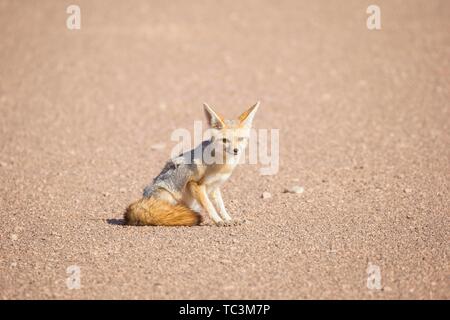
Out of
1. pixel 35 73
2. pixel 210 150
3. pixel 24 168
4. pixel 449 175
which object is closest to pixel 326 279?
pixel 210 150

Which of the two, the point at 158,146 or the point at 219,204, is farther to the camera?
the point at 158,146

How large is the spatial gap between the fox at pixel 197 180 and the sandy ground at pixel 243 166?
20 centimetres

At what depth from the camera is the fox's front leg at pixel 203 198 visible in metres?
6.86

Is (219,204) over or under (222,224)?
over

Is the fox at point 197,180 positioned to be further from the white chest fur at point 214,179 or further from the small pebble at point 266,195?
the small pebble at point 266,195

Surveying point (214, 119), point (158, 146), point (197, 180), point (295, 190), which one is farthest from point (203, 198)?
point (158, 146)

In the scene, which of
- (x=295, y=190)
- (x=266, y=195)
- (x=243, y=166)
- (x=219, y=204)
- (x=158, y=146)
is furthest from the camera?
(x=158, y=146)

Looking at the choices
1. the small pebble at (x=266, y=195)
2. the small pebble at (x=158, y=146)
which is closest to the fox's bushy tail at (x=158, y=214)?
the small pebble at (x=266, y=195)

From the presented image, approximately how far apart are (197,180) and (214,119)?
0.71m

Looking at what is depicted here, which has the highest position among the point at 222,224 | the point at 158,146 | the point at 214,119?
the point at 214,119

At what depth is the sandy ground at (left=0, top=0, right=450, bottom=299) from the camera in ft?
19.4

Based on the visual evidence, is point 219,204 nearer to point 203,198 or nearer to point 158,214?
point 203,198

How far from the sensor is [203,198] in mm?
6867
